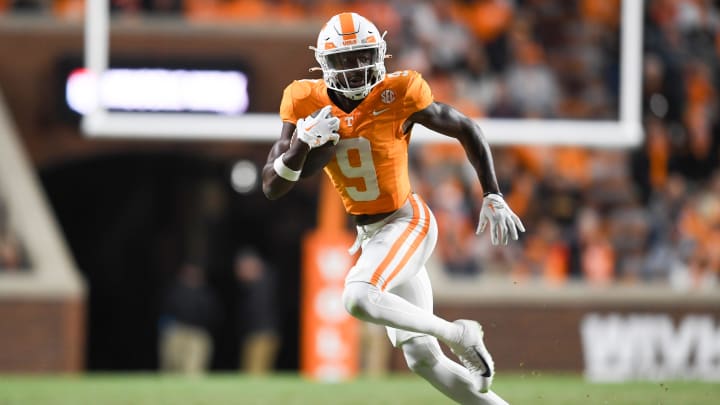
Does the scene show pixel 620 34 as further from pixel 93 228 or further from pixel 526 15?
pixel 93 228

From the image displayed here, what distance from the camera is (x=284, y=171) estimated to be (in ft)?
17.2

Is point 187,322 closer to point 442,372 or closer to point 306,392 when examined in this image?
point 306,392

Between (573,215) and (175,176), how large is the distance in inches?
212

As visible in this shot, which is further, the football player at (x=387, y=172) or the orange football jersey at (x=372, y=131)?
the orange football jersey at (x=372, y=131)

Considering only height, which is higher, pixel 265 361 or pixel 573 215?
pixel 573 215

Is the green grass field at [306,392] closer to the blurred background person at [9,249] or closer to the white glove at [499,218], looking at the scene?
the blurred background person at [9,249]

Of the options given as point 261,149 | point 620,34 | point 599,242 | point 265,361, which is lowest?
point 265,361

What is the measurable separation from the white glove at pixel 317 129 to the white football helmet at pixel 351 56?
0.26 meters

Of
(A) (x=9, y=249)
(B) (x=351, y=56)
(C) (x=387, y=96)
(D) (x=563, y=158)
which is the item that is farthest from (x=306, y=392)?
(D) (x=563, y=158)

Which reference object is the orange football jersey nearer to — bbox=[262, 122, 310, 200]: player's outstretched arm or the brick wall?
bbox=[262, 122, 310, 200]: player's outstretched arm

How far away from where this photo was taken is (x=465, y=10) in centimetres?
1254

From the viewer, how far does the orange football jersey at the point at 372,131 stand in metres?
5.46

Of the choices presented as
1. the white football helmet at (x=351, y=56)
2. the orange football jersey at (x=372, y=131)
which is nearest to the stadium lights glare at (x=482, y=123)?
the orange football jersey at (x=372, y=131)

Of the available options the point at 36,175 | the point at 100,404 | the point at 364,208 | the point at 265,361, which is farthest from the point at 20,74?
the point at 364,208
